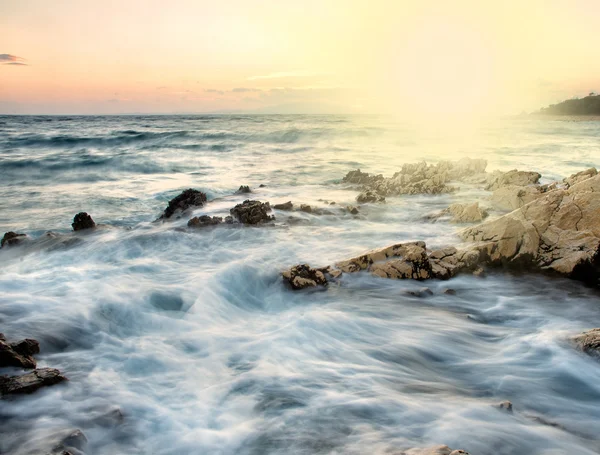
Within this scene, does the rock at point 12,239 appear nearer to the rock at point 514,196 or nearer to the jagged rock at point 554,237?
the jagged rock at point 554,237

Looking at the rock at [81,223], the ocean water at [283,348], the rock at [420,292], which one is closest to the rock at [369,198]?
the ocean water at [283,348]

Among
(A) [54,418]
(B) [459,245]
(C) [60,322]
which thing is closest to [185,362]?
(A) [54,418]

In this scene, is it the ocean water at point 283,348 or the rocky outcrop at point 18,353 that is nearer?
the ocean water at point 283,348

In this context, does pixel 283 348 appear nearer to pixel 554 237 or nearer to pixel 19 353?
pixel 19 353

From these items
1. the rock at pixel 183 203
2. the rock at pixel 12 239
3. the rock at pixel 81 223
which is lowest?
the rock at pixel 12 239

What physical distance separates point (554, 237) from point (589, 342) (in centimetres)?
237

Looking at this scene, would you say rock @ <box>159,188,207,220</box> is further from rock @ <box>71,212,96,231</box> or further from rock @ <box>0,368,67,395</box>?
rock @ <box>0,368,67,395</box>

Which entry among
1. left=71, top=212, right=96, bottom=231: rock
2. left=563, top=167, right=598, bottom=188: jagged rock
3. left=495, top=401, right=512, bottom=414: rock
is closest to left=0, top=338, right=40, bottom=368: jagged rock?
left=495, top=401, right=512, bottom=414: rock

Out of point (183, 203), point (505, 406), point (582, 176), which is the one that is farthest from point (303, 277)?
point (582, 176)

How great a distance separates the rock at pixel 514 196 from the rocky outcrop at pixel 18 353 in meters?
9.23

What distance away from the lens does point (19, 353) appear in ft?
12.6

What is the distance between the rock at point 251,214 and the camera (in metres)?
9.00

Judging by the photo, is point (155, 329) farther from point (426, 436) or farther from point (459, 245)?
point (459, 245)

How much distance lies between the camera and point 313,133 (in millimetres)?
40094
